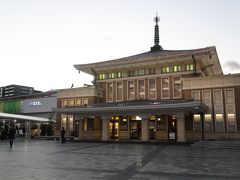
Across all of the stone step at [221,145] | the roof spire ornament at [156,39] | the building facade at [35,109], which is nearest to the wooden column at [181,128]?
the stone step at [221,145]

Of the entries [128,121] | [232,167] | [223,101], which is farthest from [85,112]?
[232,167]

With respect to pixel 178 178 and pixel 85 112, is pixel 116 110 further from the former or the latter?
pixel 178 178

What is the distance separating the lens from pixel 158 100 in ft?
91.6

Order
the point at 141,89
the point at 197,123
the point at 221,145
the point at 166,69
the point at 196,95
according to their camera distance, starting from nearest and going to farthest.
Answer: the point at 221,145 < the point at 197,123 < the point at 196,95 < the point at 166,69 < the point at 141,89

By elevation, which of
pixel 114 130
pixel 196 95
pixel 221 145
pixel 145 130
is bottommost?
pixel 221 145

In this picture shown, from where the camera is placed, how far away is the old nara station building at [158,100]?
26.6 metres

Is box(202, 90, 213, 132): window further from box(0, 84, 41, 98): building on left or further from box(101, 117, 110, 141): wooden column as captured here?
box(0, 84, 41, 98): building on left

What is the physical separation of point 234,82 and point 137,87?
1088 cm

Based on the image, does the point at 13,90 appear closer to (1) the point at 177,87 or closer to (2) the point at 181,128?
(1) the point at 177,87

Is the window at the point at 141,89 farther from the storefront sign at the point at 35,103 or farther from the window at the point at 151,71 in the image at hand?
the storefront sign at the point at 35,103

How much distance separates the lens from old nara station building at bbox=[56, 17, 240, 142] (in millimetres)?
26625

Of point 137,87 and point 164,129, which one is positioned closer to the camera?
point 164,129

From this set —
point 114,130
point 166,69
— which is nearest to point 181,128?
point 166,69

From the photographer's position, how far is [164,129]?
1147 inches
